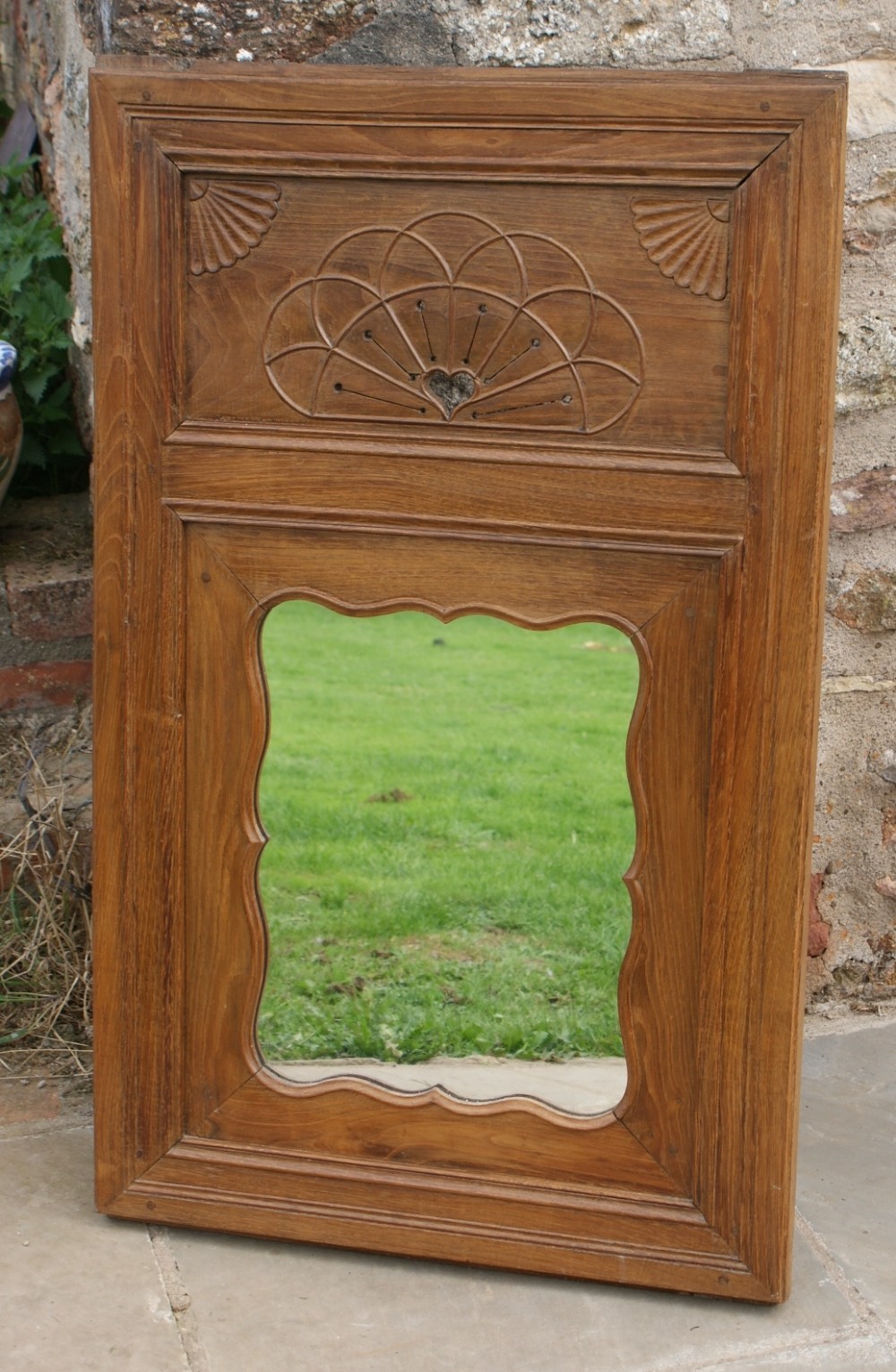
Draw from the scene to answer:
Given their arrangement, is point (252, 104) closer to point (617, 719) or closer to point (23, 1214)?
point (23, 1214)

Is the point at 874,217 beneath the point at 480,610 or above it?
above

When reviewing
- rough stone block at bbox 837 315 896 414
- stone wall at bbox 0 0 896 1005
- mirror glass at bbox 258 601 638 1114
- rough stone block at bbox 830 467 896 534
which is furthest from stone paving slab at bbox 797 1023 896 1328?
rough stone block at bbox 837 315 896 414

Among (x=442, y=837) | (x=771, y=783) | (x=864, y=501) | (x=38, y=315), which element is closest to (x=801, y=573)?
(x=771, y=783)

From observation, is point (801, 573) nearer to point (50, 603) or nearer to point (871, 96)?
point (871, 96)

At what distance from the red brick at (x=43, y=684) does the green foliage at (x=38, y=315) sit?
0.49 meters

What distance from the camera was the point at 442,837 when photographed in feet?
11.1

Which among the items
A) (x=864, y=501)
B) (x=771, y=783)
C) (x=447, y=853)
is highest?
(x=864, y=501)

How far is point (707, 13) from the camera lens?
2375 mm

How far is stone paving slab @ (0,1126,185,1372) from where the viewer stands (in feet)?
6.44

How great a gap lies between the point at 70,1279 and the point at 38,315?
192cm

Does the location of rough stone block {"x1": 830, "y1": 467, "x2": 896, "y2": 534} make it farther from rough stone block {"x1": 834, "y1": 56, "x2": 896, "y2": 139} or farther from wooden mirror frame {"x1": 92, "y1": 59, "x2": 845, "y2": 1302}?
wooden mirror frame {"x1": 92, "y1": 59, "x2": 845, "y2": 1302}

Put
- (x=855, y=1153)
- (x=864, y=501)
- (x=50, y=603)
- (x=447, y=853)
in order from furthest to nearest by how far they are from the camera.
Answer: (x=447, y=853)
(x=50, y=603)
(x=864, y=501)
(x=855, y=1153)

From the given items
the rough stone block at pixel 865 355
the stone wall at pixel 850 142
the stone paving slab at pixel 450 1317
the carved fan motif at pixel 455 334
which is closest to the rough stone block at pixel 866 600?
the stone wall at pixel 850 142

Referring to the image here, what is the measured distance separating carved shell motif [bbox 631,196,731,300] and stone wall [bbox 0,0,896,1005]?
55 centimetres
